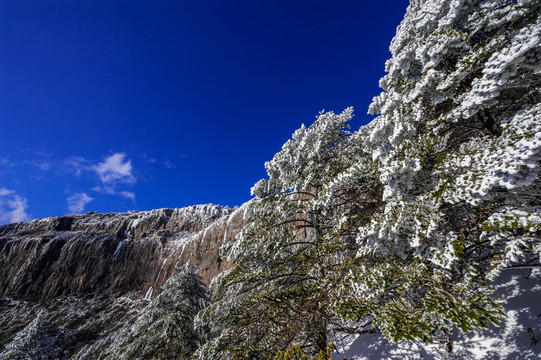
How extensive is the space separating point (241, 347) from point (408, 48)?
8.06m

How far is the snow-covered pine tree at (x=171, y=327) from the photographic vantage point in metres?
9.20

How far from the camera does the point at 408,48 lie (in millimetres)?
5016

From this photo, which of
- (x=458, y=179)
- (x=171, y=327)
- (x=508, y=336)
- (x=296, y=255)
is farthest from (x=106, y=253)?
(x=458, y=179)

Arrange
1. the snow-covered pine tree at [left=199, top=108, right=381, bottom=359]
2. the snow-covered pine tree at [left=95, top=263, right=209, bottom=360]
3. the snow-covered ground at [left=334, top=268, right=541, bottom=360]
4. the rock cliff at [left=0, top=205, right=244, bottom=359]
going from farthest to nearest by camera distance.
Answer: the rock cliff at [left=0, top=205, right=244, bottom=359] → the snow-covered pine tree at [left=95, top=263, right=209, bottom=360] → the snow-covered pine tree at [left=199, top=108, right=381, bottom=359] → the snow-covered ground at [left=334, top=268, right=541, bottom=360]

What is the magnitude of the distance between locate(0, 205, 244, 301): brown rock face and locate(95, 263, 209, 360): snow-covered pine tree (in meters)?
33.0

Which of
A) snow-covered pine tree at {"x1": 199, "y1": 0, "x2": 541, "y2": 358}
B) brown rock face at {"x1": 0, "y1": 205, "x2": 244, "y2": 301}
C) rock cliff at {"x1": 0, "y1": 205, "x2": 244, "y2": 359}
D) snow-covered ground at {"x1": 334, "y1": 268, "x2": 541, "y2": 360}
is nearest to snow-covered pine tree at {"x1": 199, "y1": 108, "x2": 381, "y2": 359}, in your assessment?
snow-covered pine tree at {"x1": 199, "y1": 0, "x2": 541, "y2": 358}

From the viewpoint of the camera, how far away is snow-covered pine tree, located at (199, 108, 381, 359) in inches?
204

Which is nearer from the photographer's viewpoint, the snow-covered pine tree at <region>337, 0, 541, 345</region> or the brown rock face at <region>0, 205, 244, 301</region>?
the snow-covered pine tree at <region>337, 0, 541, 345</region>

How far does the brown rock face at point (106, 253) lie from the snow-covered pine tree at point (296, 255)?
3793cm

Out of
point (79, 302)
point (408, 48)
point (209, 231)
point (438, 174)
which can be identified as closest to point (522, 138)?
point (438, 174)

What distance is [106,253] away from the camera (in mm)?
56188

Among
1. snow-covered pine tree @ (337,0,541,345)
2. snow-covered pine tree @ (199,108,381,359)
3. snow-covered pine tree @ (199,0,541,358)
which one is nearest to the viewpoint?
snow-covered pine tree @ (337,0,541,345)

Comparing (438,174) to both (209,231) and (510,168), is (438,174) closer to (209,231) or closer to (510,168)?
(510,168)

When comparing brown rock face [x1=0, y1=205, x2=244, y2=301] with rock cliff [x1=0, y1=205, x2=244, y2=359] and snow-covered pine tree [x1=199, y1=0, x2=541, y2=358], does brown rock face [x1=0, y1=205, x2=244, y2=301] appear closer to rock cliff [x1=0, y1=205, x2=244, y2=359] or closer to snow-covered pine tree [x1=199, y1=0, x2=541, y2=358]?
rock cliff [x1=0, y1=205, x2=244, y2=359]
